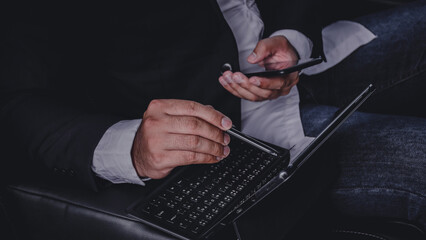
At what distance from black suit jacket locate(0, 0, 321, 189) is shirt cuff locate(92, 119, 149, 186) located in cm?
2

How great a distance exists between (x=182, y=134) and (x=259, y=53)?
0.34 metres

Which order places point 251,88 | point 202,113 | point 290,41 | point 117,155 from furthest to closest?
point 290,41 < point 251,88 < point 117,155 < point 202,113

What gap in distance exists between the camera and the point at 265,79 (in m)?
0.81

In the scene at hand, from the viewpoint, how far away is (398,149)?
82 centimetres

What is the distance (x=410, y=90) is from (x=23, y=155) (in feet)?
3.31

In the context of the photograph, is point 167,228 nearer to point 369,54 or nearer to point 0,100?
point 0,100

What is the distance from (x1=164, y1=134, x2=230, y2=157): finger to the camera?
2.03 ft

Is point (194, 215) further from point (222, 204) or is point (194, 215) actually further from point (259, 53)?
point (259, 53)

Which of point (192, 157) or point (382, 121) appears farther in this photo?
point (382, 121)

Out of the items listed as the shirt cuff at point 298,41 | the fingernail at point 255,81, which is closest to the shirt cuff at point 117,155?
the fingernail at point 255,81

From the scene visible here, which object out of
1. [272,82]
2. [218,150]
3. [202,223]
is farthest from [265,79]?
[202,223]

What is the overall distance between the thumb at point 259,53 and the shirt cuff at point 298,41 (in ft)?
0.51

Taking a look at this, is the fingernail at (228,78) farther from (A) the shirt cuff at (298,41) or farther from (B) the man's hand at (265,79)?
(A) the shirt cuff at (298,41)

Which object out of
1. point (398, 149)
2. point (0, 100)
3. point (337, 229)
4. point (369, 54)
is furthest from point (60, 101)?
point (369, 54)
